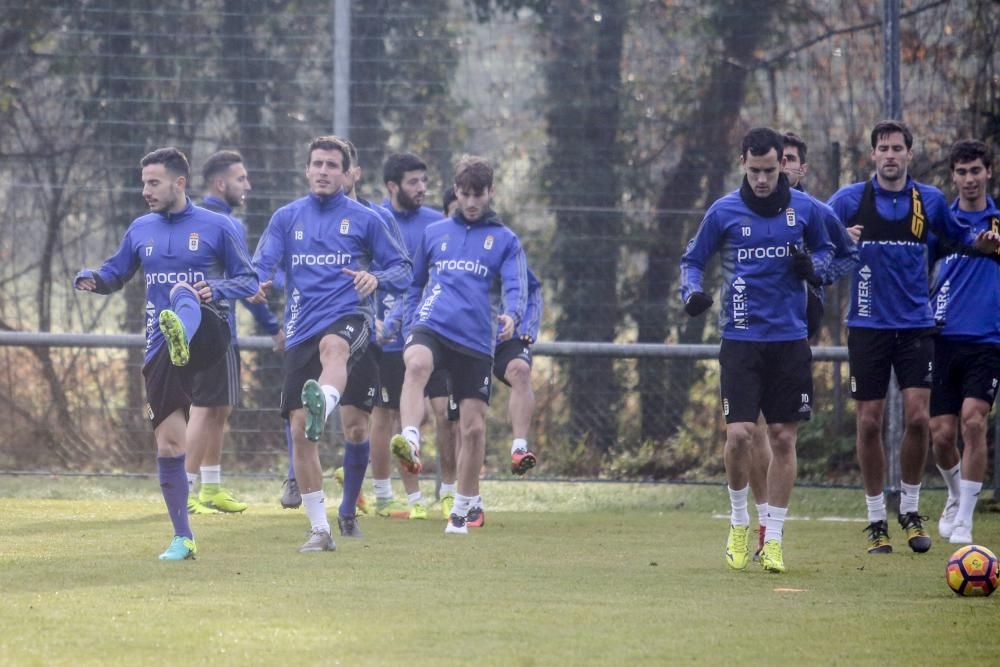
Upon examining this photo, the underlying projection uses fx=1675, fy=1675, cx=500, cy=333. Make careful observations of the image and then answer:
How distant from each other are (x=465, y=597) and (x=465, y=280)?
352cm

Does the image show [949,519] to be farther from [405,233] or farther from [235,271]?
[235,271]

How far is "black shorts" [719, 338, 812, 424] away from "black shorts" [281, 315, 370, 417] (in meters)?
1.89

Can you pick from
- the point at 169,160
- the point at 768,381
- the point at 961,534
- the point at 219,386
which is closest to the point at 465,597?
the point at 768,381

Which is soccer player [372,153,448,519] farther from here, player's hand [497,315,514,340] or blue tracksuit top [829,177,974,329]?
blue tracksuit top [829,177,974,329]

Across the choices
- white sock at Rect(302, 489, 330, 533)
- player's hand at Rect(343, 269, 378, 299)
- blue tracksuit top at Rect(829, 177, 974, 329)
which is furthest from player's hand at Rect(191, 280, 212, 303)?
blue tracksuit top at Rect(829, 177, 974, 329)

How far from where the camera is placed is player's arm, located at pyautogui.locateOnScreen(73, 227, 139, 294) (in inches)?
325

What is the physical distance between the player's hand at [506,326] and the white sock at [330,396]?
1571mm

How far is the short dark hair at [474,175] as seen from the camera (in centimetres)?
Answer: 992

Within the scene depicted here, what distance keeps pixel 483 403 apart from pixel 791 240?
2475mm

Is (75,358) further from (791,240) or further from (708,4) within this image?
(791,240)

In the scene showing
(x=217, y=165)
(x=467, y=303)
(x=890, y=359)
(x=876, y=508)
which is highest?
(x=217, y=165)

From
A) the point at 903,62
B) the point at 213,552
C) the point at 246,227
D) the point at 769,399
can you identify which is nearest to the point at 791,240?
the point at 769,399

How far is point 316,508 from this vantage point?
837 cm

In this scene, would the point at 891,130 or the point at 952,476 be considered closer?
the point at 891,130
